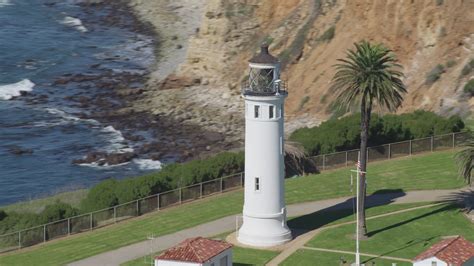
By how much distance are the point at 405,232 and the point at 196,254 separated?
13.1 meters

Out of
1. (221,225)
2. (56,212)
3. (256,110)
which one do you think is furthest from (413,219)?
(56,212)

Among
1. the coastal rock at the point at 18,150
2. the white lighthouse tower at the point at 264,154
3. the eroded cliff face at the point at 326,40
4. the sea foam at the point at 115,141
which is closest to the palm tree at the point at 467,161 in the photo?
the white lighthouse tower at the point at 264,154

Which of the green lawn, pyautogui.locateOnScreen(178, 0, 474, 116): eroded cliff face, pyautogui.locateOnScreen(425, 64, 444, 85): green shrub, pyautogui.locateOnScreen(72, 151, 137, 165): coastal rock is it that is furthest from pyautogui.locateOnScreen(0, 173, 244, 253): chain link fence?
pyautogui.locateOnScreen(425, 64, 444, 85): green shrub

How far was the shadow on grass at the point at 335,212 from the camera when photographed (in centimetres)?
6619

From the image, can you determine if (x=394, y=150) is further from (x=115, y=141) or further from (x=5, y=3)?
(x=5, y=3)

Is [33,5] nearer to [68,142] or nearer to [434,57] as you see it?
[68,142]

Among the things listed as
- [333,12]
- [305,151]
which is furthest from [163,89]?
[305,151]

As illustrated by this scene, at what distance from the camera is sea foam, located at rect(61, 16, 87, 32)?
144 metres

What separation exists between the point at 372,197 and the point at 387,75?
34.7 feet

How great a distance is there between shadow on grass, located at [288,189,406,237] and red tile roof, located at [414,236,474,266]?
37.1ft

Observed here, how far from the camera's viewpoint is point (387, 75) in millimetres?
63031

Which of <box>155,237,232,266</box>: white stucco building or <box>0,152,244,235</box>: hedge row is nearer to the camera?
<box>155,237,232,266</box>: white stucco building

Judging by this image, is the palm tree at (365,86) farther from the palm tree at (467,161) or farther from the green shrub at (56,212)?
the green shrub at (56,212)

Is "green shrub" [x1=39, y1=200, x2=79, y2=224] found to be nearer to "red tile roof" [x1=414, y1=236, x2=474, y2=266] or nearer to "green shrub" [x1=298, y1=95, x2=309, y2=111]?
"red tile roof" [x1=414, y1=236, x2=474, y2=266]
